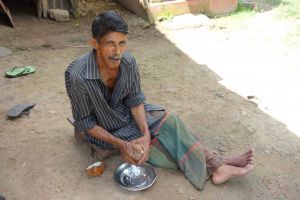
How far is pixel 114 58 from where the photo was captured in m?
2.50

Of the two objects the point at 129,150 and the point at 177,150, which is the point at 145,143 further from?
the point at 177,150

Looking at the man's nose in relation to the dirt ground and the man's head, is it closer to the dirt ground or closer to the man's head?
the man's head

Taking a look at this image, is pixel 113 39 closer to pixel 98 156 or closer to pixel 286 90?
pixel 98 156

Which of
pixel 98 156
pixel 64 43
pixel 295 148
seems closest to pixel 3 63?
pixel 64 43

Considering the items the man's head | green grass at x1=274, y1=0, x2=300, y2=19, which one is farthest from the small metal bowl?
green grass at x1=274, y1=0, x2=300, y2=19

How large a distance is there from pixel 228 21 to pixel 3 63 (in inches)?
152

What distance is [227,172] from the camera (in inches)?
111

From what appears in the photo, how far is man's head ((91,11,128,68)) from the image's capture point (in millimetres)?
2385

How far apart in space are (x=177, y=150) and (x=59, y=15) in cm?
457

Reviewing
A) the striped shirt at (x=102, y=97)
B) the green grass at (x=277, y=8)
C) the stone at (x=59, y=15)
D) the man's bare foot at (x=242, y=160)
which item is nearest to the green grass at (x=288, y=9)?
the green grass at (x=277, y=8)

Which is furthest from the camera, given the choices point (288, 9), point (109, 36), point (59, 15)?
point (288, 9)

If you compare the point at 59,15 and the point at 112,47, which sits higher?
the point at 112,47

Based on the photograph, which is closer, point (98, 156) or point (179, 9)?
point (98, 156)

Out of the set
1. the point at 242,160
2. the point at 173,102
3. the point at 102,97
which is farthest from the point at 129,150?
the point at 173,102
